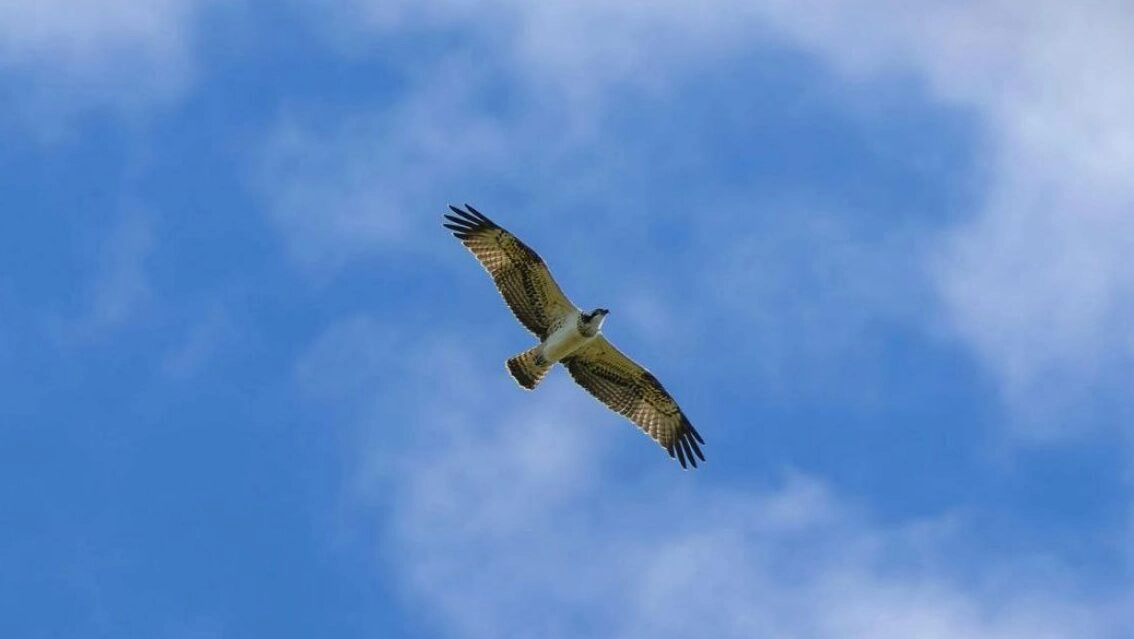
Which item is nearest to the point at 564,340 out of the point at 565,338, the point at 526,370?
the point at 565,338

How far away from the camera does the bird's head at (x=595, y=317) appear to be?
32.1 m

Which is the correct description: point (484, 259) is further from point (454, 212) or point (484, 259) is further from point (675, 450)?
point (675, 450)

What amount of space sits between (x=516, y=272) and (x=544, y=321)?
88 cm

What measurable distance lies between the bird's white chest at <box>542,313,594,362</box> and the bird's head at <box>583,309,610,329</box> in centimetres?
19

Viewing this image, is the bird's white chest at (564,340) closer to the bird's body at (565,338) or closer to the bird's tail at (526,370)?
the bird's body at (565,338)

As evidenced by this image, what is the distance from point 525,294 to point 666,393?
9.61ft

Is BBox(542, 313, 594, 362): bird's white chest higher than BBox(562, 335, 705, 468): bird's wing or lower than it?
lower

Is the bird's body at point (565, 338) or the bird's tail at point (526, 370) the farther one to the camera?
the bird's tail at point (526, 370)

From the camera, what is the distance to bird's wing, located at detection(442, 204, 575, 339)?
32.4 metres

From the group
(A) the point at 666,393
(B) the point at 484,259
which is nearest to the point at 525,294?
(B) the point at 484,259

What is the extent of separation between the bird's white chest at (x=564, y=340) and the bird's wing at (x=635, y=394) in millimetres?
473

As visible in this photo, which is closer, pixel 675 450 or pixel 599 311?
pixel 599 311

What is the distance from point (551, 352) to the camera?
3262cm

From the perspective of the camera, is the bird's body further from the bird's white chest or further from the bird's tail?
the bird's tail
